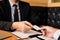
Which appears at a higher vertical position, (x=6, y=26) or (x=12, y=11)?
Answer: (x=12, y=11)

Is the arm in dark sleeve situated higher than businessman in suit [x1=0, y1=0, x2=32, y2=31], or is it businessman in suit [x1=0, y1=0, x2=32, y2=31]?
businessman in suit [x1=0, y1=0, x2=32, y2=31]

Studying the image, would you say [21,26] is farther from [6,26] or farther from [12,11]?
[12,11]

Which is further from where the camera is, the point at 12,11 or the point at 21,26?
the point at 12,11

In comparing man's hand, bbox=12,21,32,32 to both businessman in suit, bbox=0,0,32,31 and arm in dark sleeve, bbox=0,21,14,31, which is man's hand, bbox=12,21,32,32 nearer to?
arm in dark sleeve, bbox=0,21,14,31

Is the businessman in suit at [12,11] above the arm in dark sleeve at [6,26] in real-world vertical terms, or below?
above

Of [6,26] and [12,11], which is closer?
[6,26]

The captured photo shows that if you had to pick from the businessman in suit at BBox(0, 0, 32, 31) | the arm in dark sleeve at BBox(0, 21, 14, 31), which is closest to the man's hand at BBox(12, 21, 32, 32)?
the arm in dark sleeve at BBox(0, 21, 14, 31)

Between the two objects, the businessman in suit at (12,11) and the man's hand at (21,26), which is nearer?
the man's hand at (21,26)

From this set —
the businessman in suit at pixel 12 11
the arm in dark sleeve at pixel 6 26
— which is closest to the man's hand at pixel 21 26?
the arm in dark sleeve at pixel 6 26

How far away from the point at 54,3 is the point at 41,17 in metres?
0.31

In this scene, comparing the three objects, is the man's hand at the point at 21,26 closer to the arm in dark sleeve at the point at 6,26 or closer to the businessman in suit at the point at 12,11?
the arm in dark sleeve at the point at 6,26

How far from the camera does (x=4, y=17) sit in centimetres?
153

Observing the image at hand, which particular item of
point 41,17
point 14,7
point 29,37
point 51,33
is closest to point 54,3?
point 41,17

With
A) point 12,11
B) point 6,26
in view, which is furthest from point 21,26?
point 12,11
